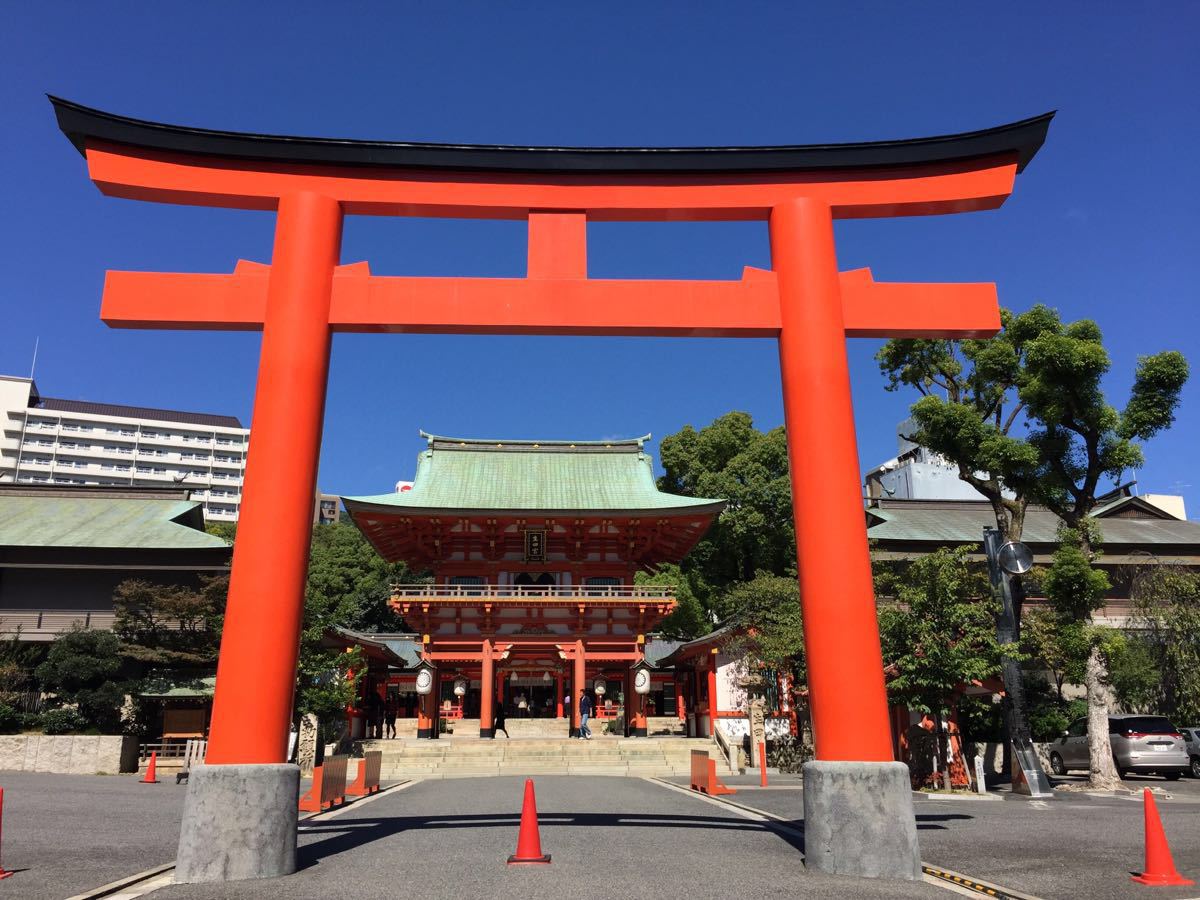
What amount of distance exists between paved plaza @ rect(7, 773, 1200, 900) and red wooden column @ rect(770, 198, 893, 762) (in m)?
1.42

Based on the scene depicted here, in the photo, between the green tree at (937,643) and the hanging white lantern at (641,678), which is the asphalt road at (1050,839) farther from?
the hanging white lantern at (641,678)

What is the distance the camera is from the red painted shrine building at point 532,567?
90.3 feet

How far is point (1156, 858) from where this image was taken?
259 inches

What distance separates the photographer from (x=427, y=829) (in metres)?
9.40

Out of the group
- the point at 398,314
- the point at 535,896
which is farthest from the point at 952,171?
the point at 535,896

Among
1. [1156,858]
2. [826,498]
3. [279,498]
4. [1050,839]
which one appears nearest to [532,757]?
[1050,839]

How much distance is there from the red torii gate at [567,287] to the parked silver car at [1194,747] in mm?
17817

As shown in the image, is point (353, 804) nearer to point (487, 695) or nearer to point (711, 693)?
point (487, 695)

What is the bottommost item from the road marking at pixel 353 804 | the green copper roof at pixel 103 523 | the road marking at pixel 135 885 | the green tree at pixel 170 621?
the road marking at pixel 353 804

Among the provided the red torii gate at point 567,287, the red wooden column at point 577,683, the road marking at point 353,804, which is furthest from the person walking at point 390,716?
the red torii gate at point 567,287

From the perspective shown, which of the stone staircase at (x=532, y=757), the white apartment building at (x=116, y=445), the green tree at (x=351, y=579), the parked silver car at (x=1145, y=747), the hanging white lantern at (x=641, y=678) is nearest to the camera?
the parked silver car at (x=1145, y=747)

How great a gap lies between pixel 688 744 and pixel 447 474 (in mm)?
14410

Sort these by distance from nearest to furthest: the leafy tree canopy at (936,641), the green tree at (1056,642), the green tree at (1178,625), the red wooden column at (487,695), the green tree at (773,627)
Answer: the leafy tree canopy at (936,641) → the green tree at (1056,642) → the green tree at (1178,625) → the green tree at (773,627) → the red wooden column at (487,695)

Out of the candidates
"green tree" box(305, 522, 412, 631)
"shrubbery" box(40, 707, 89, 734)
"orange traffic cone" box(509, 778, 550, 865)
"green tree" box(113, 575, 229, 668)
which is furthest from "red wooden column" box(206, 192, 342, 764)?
"green tree" box(305, 522, 412, 631)
